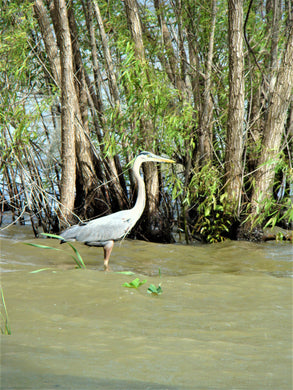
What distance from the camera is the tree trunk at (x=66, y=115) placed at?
5.77 m

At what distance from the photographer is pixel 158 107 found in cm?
564

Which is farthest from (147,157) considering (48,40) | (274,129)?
(48,40)

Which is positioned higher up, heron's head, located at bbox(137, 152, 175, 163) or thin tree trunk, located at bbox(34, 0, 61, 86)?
thin tree trunk, located at bbox(34, 0, 61, 86)

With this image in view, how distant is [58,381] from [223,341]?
995 mm

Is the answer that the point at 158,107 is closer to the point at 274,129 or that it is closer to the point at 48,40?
the point at 274,129

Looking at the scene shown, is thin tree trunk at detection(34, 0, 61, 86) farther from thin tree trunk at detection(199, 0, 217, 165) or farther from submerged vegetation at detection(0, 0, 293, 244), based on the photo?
thin tree trunk at detection(199, 0, 217, 165)

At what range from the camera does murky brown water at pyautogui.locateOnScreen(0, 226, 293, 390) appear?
6.16ft

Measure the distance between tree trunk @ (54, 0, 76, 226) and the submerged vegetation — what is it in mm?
14

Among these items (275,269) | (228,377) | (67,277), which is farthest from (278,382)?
(275,269)

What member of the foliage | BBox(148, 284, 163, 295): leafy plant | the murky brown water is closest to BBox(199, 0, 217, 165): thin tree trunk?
the foliage

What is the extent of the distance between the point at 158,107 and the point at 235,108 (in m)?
0.92

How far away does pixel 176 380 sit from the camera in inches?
74.1

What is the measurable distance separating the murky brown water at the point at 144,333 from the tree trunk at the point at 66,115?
62.2 inches

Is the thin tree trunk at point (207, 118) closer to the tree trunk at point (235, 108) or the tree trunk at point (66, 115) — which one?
the tree trunk at point (235, 108)
